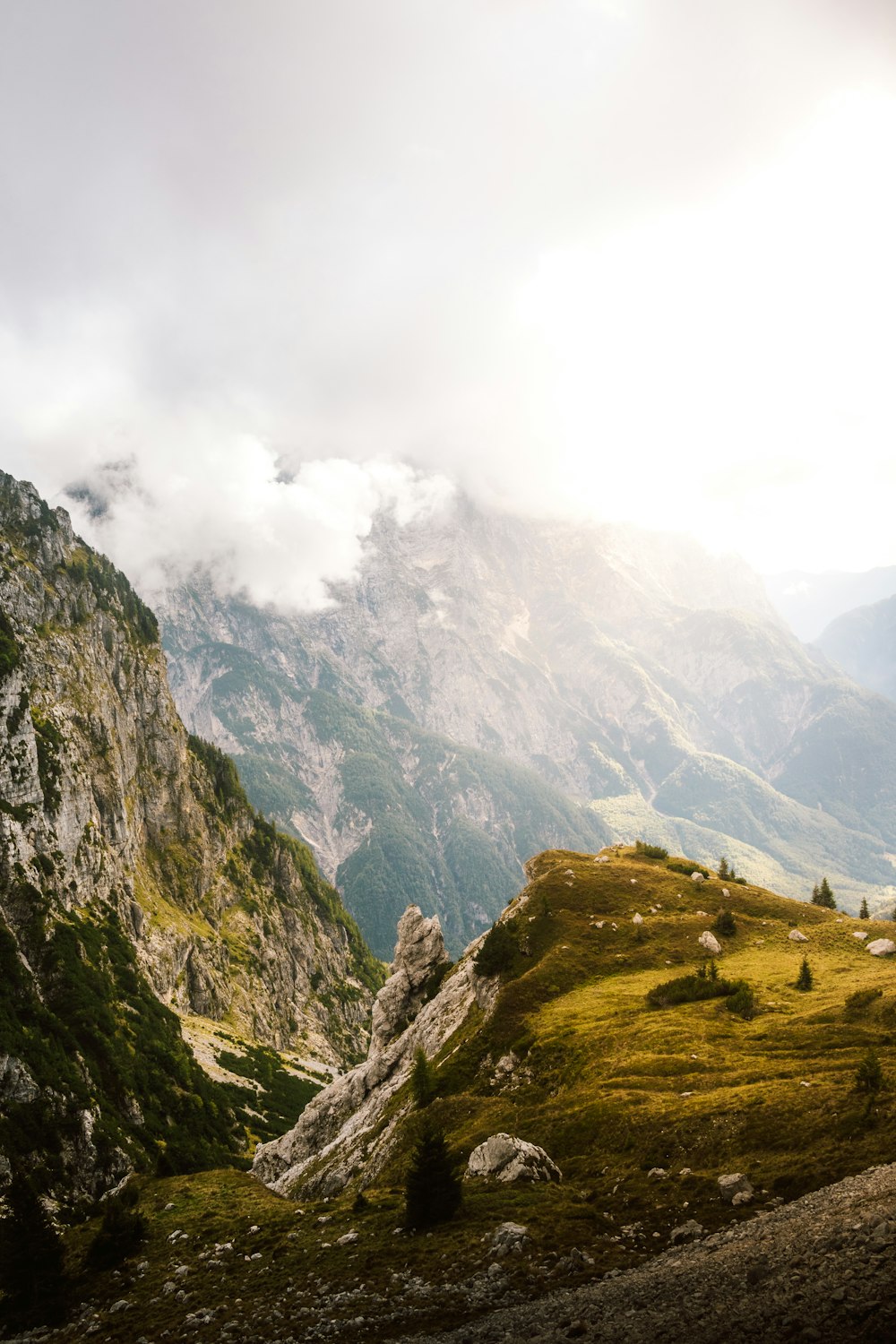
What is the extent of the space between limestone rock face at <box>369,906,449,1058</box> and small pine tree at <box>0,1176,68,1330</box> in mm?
59682

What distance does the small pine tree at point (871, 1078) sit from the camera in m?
30.7

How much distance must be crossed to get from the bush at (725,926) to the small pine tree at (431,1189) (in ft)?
178

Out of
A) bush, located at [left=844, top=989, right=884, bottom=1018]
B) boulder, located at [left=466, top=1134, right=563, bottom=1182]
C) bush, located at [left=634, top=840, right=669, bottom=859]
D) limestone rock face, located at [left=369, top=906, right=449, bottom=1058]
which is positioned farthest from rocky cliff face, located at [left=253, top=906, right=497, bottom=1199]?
bush, located at [left=634, top=840, right=669, bottom=859]

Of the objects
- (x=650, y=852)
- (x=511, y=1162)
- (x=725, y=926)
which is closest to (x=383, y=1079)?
(x=725, y=926)

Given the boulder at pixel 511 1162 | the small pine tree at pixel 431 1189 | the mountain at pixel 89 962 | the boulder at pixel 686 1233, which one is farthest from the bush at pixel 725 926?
the mountain at pixel 89 962

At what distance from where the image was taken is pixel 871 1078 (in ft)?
102

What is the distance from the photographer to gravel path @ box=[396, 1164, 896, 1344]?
1653 centimetres

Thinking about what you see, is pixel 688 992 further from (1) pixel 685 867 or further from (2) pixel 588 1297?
(1) pixel 685 867

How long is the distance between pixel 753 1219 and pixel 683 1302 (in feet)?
21.4

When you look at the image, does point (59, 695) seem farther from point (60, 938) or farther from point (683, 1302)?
point (683, 1302)

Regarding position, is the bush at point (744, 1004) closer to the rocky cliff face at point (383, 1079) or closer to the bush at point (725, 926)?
the bush at point (725, 926)

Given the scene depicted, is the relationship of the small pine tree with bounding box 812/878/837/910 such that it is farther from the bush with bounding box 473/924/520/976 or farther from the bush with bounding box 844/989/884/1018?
the bush with bounding box 844/989/884/1018

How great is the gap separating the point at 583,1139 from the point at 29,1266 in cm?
3116

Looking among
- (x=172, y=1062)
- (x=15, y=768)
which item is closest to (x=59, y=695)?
(x=15, y=768)
